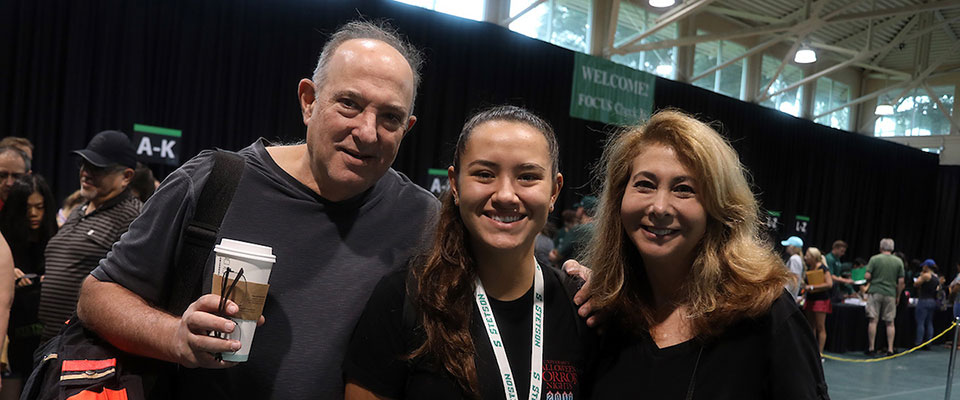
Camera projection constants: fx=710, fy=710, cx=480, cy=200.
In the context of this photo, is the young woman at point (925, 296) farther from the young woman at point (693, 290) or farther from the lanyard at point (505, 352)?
the lanyard at point (505, 352)

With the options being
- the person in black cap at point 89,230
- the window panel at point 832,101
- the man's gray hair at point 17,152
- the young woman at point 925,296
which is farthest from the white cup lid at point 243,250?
the window panel at point 832,101

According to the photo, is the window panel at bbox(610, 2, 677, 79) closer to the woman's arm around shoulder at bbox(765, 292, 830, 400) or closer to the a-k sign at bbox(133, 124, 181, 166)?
the a-k sign at bbox(133, 124, 181, 166)

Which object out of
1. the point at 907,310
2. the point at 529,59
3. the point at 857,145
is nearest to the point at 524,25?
the point at 529,59

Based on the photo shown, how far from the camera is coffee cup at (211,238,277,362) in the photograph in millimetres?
1301

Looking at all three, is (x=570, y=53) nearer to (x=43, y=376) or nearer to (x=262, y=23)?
(x=262, y=23)

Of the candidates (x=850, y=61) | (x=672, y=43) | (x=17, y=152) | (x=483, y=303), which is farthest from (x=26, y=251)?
(x=850, y=61)

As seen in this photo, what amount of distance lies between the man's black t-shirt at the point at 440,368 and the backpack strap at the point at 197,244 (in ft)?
1.21

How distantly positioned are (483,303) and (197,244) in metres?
0.64

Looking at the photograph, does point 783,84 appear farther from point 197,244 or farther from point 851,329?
point 197,244

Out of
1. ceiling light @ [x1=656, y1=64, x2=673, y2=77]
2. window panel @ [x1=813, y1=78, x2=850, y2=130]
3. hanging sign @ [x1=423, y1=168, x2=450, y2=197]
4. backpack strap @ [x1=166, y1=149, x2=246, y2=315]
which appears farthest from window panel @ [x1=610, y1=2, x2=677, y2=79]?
backpack strap @ [x1=166, y1=149, x2=246, y2=315]

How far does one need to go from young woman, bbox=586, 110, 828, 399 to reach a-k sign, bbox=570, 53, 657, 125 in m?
8.84

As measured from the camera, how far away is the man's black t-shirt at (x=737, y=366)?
150 cm

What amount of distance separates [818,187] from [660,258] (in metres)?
17.7

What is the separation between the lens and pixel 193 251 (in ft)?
5.12
